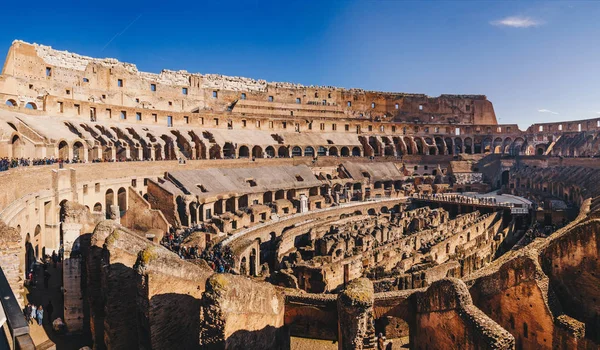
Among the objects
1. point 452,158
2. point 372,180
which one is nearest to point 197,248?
point 372,180

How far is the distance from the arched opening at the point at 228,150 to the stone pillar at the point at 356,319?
30.5 m

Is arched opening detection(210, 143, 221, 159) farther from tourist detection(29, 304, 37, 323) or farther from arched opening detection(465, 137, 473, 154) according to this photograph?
arched opening detection(465, 137, 473, 154)

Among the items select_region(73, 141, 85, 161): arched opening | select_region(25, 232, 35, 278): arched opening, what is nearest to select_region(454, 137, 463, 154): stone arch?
select_region(73, 141, 85, 161): arched opening

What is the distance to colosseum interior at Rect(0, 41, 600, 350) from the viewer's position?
9312 mm

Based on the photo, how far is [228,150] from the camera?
38.4m

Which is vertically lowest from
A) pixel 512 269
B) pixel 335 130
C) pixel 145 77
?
pixel 512 269

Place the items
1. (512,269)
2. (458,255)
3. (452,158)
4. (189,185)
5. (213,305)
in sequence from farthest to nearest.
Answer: (452,158), (189,185), (458,255), (512,269), (213,305)

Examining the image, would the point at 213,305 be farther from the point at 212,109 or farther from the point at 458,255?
the point at 212,109

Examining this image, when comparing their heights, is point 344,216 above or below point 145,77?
below

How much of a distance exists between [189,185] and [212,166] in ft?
21.2

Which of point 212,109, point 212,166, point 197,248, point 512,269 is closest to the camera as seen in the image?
point 512,269

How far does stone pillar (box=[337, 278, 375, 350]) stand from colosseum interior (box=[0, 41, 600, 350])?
0.16 ft

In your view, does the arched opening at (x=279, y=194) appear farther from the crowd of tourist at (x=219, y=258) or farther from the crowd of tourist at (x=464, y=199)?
the crowd of tourist at (x=464, y=199)

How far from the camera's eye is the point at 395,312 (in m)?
10.9
